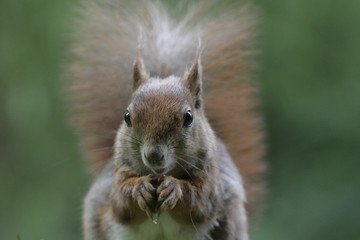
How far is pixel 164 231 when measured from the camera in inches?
81.5

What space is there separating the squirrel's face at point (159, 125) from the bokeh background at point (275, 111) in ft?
5.71

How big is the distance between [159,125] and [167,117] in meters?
0.04

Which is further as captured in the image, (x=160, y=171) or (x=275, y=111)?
(x=275, y=111)

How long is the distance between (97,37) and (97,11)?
13 cm

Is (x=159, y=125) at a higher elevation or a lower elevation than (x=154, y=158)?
higher

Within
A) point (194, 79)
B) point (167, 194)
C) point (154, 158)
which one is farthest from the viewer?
point (194, 79)

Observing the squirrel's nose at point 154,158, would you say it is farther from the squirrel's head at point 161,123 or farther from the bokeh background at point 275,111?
the bokeh background at point 275,111

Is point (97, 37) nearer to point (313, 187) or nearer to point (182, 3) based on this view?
point (182, 3)

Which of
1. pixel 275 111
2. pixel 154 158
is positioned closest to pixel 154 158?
pixel 154 158

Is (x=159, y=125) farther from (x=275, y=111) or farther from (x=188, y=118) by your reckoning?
(x=275, y=111)

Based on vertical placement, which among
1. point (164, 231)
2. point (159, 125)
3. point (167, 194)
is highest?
point (159, 125)

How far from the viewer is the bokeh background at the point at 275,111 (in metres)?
3.67

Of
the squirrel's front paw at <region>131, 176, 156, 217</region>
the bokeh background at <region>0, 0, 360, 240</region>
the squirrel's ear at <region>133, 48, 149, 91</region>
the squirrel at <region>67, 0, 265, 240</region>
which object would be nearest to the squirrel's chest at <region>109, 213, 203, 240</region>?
the squirrel at <region>67, 0, 265, 240</region>

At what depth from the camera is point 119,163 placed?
2.06m
